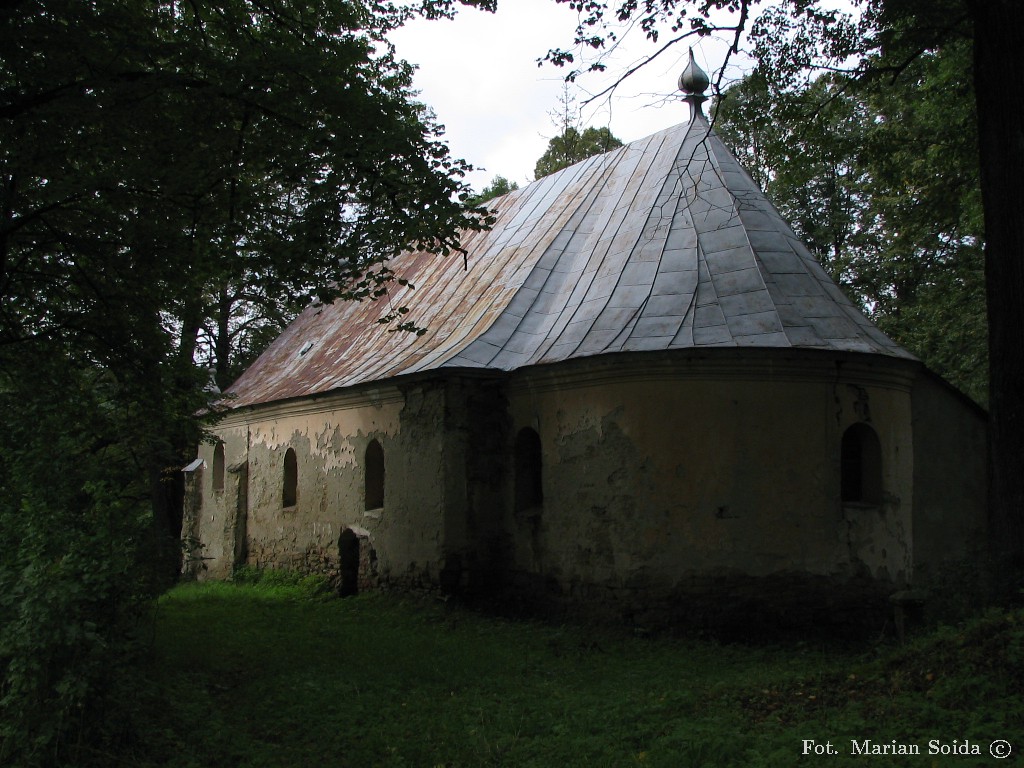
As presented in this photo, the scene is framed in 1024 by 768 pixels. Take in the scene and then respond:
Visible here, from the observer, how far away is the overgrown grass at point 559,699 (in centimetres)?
575

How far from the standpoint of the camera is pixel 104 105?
24.6 feet

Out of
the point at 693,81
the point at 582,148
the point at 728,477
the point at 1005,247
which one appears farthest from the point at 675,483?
the point at 582,148

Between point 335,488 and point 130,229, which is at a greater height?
point 130,229

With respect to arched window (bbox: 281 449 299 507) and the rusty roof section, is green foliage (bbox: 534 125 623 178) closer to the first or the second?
the rusty roof section

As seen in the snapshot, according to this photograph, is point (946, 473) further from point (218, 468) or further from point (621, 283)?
point (218, 468)

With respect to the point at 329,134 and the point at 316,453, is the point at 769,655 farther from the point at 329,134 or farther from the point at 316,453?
the point at 316,453

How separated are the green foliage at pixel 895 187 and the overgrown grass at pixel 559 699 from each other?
5.23 metres

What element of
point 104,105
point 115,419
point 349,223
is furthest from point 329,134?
point 115,419

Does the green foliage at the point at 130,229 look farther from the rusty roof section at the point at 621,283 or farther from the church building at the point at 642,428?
the rusty roof section at the point at 621,283

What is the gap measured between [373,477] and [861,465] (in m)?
7.10

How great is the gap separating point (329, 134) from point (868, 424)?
276 inches

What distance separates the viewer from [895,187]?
11.8m

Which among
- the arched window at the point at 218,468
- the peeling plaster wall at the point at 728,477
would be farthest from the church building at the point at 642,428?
the arched window at the point at 218,468

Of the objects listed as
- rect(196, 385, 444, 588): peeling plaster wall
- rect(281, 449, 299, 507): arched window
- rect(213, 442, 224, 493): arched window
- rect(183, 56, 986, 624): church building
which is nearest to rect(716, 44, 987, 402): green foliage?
rect(183, 56, 986, 624): church building
